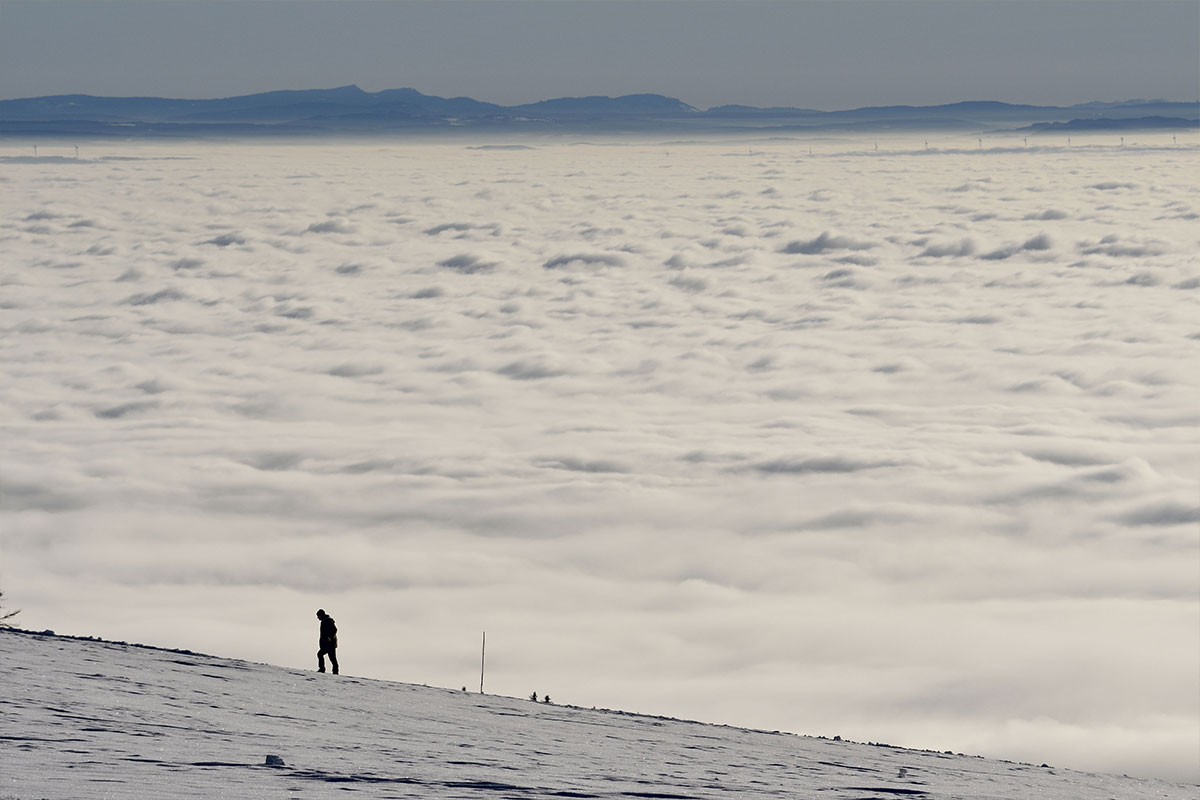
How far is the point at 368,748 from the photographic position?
14.6 meters

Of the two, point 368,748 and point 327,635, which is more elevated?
point 368,748

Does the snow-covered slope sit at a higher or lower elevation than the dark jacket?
higher

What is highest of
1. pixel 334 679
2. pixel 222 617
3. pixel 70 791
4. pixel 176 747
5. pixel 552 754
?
pixel 70 791

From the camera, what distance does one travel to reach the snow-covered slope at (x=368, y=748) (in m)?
11.5

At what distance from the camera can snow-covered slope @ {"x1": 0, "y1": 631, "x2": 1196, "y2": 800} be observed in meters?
11.5

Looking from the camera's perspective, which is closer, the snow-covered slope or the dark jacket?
the snow-covered slope

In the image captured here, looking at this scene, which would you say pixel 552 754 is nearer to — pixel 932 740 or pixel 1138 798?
pixel 1138 798

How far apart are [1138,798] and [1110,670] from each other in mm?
176537

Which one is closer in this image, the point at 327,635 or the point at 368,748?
the point at 368,748

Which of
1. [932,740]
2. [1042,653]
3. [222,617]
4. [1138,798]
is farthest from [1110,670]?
[1138,798]

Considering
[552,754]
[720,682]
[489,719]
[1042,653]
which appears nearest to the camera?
[552,754]

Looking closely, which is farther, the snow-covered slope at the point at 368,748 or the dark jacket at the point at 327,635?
the dark jacket at the point at 327,635

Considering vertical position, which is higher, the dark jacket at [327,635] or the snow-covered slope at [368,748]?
the snow-covered slope at [368,748]

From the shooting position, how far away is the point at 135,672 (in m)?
19.1
